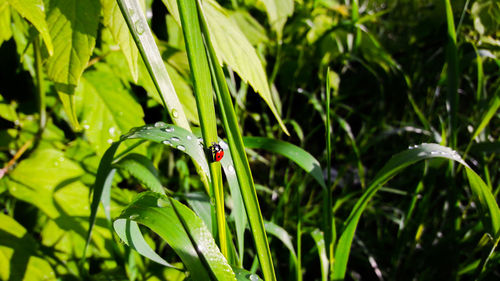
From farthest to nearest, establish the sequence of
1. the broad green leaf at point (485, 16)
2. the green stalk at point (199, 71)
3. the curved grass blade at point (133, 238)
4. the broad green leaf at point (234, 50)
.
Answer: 1. the broad green leaf at point (485, 16)
2. the broad green leaf at point (234, 50)
3. the curved grass blade at point (133, 238)
4. the green stalk at point (199, 71)

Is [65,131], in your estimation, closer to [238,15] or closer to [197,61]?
[238,15]

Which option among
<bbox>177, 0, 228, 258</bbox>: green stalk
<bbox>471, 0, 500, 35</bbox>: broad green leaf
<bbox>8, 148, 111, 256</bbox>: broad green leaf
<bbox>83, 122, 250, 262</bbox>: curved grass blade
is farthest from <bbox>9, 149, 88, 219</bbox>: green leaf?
<bbox>471, 0, 500, 35</bbox>: broad green leaf

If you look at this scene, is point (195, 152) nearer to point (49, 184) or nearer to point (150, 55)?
point (150, 55)

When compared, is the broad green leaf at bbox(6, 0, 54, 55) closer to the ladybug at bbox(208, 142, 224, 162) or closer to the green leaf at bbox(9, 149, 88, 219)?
the ladybug at bbox(208, 142, 224, 162)

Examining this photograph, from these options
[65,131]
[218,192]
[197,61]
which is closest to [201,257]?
[218,192]

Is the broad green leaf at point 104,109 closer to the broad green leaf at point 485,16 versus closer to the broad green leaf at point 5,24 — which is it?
the broad green leaf at point 5,24

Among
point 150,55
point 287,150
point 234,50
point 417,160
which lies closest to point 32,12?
point 150,55

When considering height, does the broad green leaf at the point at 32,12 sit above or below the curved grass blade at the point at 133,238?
above

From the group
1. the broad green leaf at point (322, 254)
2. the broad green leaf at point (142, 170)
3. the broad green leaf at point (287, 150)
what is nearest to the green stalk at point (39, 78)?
the broad green leaf at point (142, 170)
